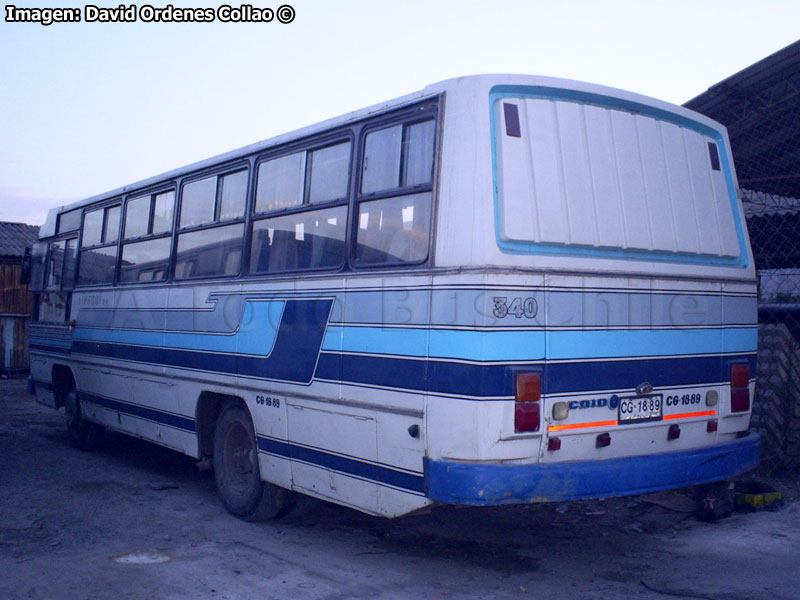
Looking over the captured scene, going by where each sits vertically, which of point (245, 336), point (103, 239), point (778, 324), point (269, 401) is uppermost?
point (103, 239)

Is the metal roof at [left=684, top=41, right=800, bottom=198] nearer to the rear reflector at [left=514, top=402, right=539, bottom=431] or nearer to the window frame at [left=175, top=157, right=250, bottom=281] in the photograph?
the window frame at [left=175, top=157, right=250, bottom=281]

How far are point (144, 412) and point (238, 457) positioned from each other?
184 cm

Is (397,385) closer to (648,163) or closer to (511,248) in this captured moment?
(511,248)

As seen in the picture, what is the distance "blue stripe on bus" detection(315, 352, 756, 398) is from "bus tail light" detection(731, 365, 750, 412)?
0.07 metres

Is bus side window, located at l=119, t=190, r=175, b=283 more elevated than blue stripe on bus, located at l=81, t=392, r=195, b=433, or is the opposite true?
bus side window, located at l=119, t=190, r=175, b=283

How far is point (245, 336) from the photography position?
22.2 ft

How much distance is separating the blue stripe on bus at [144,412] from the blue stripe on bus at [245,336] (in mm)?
684

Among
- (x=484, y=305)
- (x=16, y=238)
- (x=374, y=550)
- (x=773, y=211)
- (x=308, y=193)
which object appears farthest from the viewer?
(x=16, y=238)

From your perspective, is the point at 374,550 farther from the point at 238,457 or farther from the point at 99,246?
the point at 99,246

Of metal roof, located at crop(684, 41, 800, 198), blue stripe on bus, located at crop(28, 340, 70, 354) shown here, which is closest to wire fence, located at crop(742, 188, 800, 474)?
metal roof, located at crop(684, 41, 800, 198)

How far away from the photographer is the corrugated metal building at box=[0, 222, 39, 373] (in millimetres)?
22984

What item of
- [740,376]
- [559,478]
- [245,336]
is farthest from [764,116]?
[559,478]

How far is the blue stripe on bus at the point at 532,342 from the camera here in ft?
15.5

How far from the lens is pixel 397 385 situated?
515 centimetres
